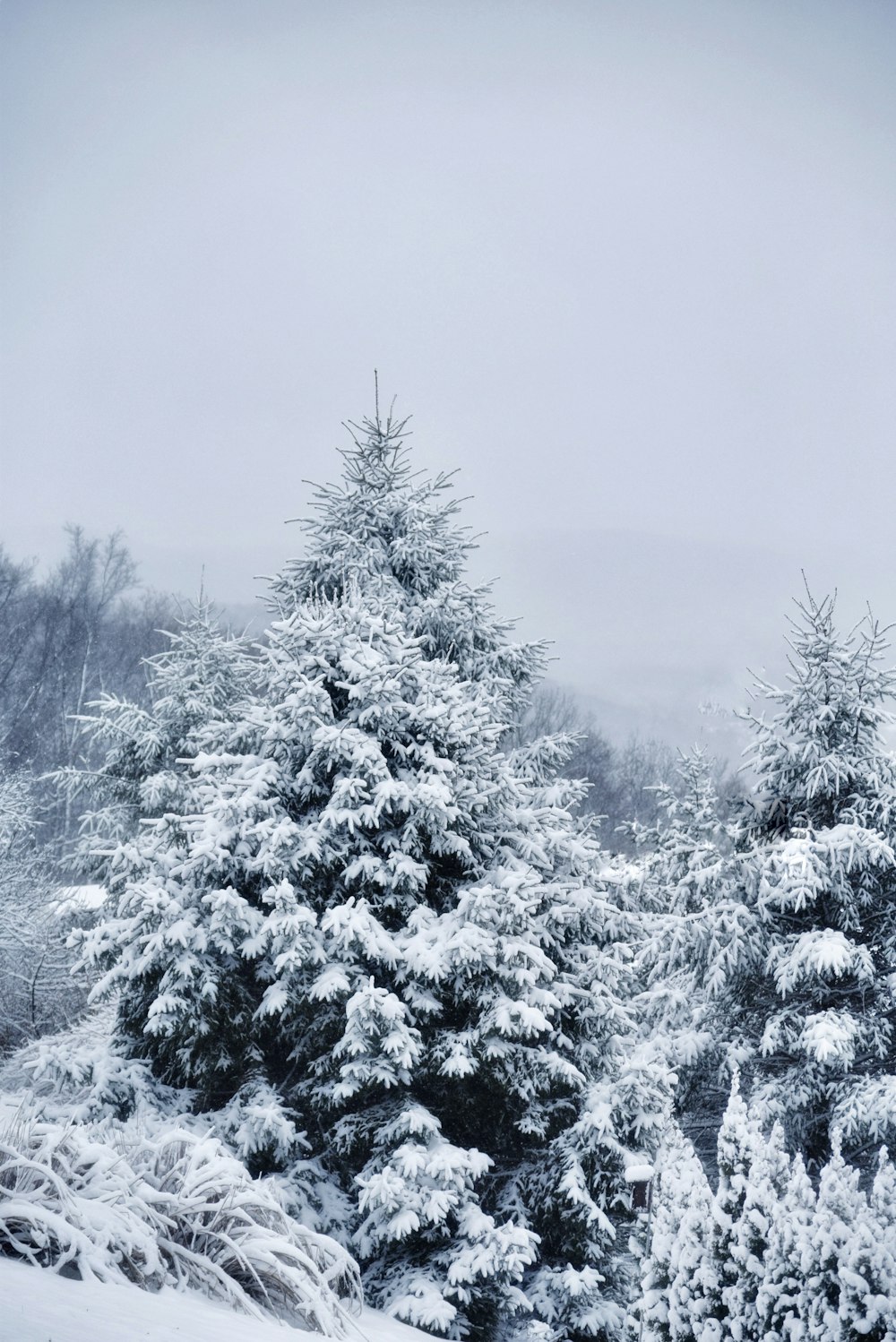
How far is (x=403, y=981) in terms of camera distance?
880 cm

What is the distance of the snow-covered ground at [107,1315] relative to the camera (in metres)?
2.92

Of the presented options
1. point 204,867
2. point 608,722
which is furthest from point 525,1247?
point 608,722

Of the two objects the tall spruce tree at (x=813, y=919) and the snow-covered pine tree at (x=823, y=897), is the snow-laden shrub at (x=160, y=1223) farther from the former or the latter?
the tall spruce tree at (x=813, y=919)

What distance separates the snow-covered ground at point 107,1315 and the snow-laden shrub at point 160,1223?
177 millimetres

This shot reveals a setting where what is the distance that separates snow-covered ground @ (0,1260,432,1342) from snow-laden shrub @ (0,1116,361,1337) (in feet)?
0.58

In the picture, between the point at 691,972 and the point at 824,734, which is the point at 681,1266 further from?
the point at 824,734

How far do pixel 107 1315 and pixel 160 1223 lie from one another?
1.42m

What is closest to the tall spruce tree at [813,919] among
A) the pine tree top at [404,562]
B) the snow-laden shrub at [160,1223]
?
the pine tree top at [404,562]

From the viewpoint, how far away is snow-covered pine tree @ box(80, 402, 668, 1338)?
8164 millimetres

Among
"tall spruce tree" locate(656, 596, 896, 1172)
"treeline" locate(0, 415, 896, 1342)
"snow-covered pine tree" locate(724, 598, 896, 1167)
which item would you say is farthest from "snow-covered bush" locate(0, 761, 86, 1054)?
"snow-covered pine tree" locate(724, 598, 896, 1167)

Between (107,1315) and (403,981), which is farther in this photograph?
(403,981)

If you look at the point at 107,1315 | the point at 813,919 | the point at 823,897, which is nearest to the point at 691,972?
the point at 813,919

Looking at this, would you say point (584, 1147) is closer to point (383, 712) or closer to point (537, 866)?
point (537, 866)

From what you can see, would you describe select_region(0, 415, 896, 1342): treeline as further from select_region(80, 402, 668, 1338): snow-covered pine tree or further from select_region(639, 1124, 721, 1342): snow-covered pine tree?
select_region(639, 1124, 721, 1342): snow-covered pine tree
